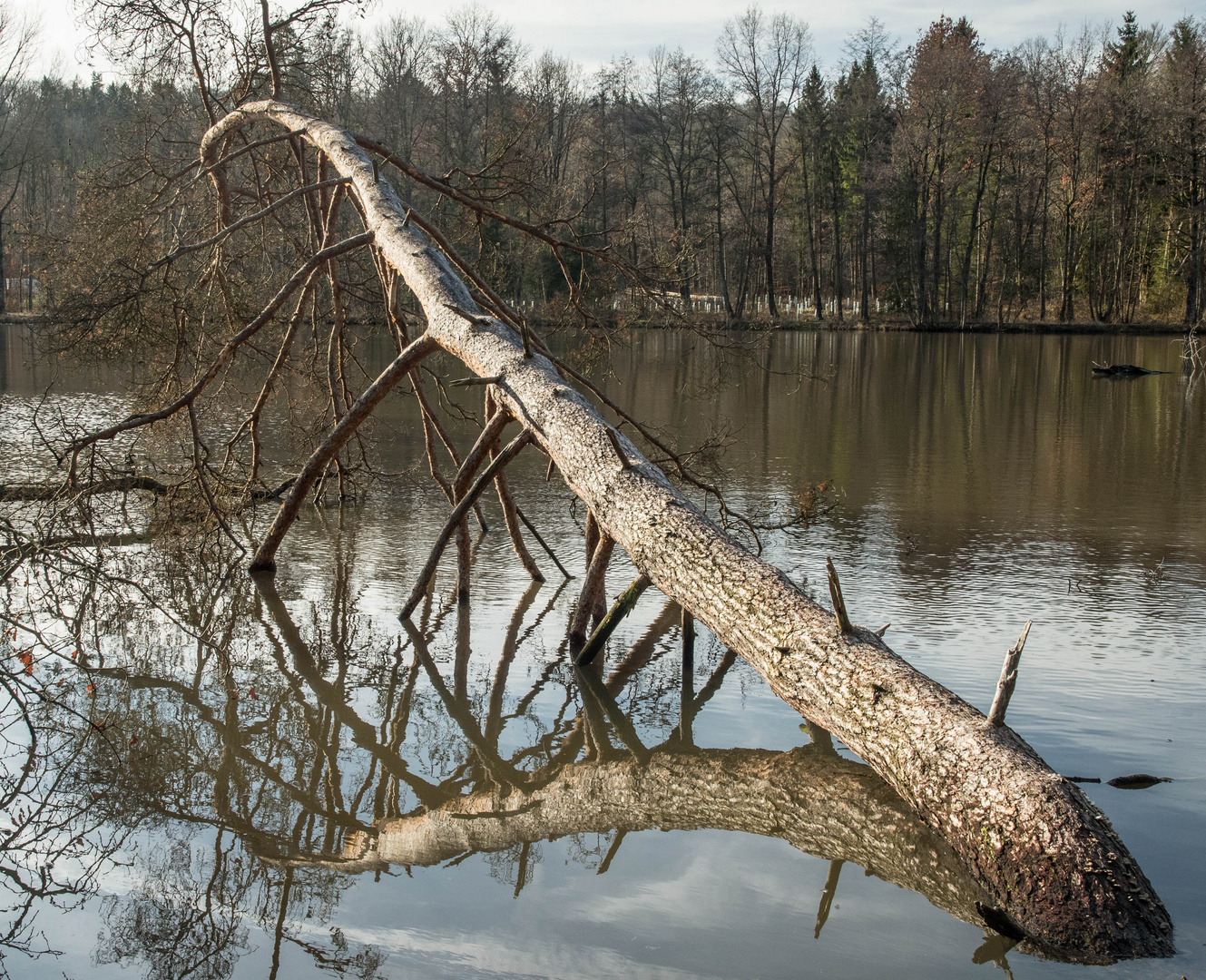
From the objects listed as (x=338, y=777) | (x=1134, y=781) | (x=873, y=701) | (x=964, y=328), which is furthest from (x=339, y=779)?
(x=964, y=328)

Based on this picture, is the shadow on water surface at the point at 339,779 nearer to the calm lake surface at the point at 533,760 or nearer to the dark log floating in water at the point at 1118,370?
the calm lake surface at the point at 533,760

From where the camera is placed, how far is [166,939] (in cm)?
326

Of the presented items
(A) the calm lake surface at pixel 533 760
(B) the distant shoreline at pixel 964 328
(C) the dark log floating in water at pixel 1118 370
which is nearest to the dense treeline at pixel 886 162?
(B) the distant shoreline at pixel 964 328

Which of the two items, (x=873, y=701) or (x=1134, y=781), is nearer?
(x=873, y=701)

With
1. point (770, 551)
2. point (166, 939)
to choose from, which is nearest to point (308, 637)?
point (166, 939)

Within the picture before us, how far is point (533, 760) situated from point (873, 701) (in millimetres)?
1615

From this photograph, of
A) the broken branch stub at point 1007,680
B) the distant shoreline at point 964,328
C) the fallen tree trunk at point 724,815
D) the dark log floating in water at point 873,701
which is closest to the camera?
the dark log floating in water at point 873,701

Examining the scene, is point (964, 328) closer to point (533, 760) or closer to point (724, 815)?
point (533, 760)

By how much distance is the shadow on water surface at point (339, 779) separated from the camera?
3.45m

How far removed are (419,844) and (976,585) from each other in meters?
4.78

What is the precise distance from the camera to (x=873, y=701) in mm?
3773

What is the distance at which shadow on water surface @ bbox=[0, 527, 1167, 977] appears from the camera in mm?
3445

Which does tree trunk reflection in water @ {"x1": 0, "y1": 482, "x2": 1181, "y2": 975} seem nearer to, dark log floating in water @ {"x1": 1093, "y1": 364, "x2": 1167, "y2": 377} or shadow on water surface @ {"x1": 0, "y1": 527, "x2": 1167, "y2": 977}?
shadow on water surface @ {"x1": 0, "y1": 527, "x2": 1167, "y2": 977}

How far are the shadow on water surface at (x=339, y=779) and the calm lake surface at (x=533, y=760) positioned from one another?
17mm
